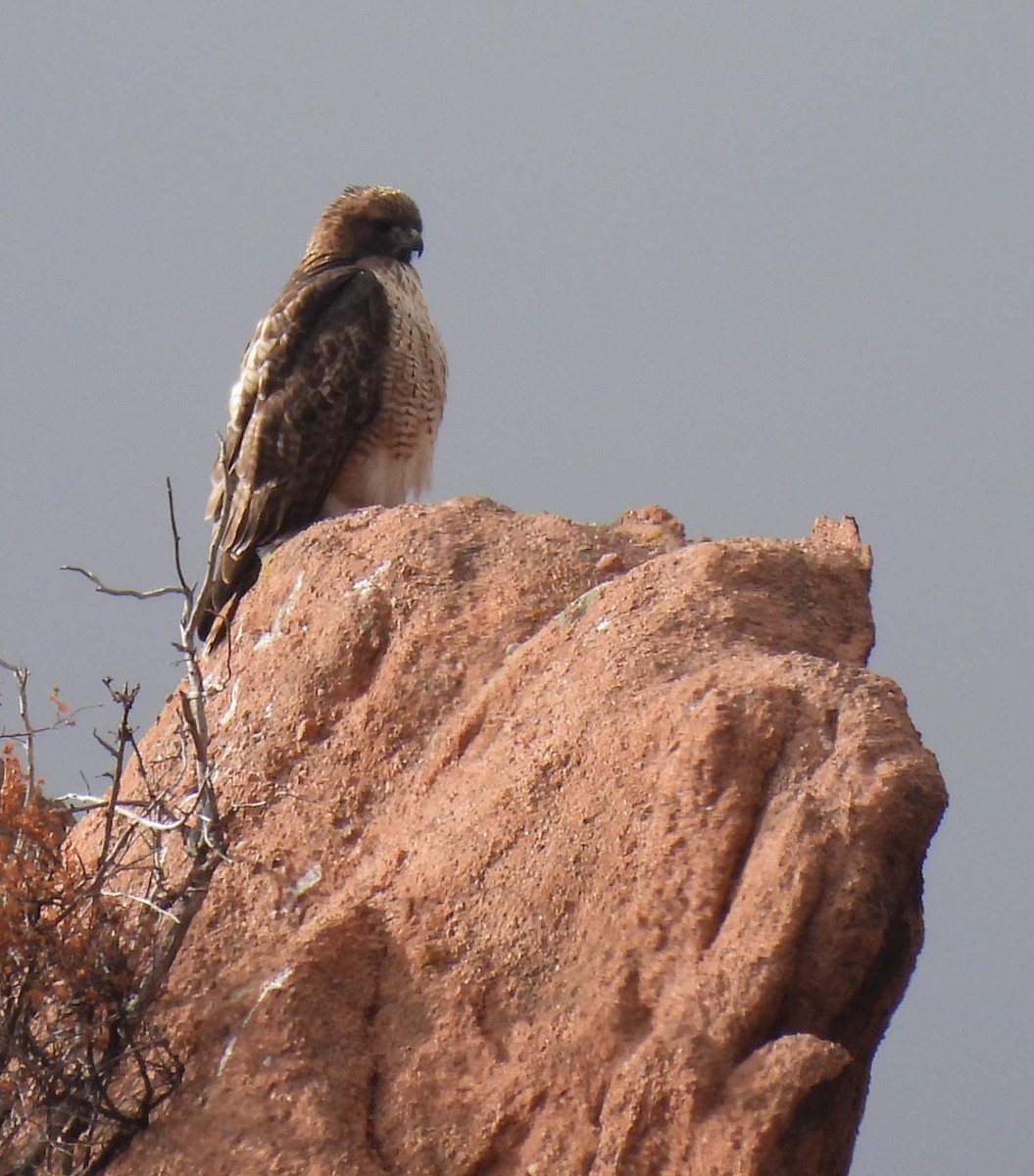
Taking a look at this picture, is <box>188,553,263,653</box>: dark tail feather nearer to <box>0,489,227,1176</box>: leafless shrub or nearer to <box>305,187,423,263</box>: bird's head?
<box>305,187,423,263</box>: bird's head

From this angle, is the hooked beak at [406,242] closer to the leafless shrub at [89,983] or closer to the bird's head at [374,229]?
the bird's head at [374,229]

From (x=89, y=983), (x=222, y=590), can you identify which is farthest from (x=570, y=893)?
(x=222, y=590)

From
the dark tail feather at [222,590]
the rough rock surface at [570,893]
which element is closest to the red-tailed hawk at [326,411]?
the dark tail feather at [222,590]

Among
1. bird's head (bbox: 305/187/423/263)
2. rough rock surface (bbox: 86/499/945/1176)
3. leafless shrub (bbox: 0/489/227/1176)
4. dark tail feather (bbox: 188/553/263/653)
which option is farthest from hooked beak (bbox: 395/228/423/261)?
leafless shrub (bbox: 0/489/227/1176)

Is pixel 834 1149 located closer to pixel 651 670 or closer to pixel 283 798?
pixel 651 670

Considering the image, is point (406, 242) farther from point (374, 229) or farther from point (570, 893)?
point (570, 893)

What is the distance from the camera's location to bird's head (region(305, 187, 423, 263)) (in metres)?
7.79

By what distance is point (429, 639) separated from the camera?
480 cm

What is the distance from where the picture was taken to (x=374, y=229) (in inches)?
308

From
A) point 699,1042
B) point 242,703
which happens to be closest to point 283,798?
point 242,703

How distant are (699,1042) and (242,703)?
1865 mm

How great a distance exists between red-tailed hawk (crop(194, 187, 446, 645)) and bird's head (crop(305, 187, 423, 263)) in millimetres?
A: 253

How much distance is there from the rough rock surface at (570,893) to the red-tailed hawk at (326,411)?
2228 millimetres

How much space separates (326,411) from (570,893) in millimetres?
3513
